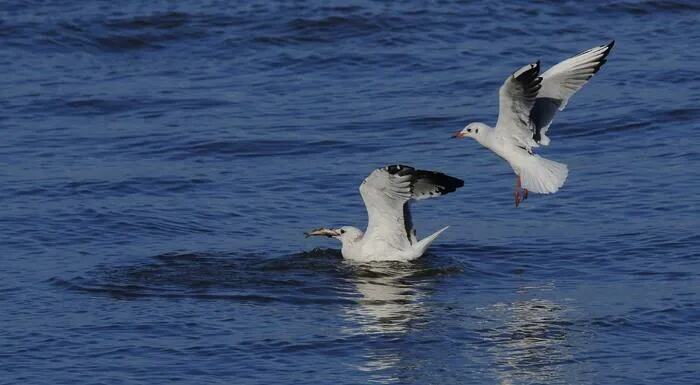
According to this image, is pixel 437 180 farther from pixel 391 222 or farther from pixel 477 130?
pixel 477 130

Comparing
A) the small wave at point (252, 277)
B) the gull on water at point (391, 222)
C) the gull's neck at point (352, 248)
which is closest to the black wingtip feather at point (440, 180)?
the gull on water at point (391, 222)

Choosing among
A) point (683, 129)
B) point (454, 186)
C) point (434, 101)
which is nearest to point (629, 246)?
point (454, 186)

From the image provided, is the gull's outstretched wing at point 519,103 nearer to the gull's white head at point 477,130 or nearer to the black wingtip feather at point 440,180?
the gull's white head at point 477,130

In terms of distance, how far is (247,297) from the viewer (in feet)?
38.2

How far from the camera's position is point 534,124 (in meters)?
13.4

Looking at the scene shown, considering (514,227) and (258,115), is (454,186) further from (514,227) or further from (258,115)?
(258,115)

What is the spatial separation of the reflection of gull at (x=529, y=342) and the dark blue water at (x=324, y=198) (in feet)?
0.08

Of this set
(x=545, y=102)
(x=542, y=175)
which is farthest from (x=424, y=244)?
(x=545, y=102)

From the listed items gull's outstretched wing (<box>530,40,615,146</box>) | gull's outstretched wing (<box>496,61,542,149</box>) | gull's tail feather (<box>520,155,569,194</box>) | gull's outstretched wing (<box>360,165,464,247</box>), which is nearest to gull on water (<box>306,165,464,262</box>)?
gull's outstretched wing (<box>360,165,464,247</box>)

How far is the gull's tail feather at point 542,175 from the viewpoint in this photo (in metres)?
12.7

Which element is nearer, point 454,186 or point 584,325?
point 584,325

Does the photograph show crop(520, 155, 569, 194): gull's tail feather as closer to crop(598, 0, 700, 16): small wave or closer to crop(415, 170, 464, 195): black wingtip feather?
crop(415, 170, 464, 195): black wingtip feather

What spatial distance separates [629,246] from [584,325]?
7.60 feet

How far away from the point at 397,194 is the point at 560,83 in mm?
1845
